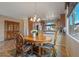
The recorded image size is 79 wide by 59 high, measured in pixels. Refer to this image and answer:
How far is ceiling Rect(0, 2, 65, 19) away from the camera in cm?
223

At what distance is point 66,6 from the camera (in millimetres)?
2264

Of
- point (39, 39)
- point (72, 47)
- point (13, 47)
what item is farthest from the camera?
point (39, 39)

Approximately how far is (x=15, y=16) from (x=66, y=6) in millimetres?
966

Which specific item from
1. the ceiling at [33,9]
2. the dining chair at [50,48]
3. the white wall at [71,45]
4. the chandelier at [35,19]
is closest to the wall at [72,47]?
the white wall at [71,45]

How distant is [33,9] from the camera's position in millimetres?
2273

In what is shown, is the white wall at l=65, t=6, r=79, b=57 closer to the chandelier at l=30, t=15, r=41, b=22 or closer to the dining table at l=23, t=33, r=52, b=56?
the dining table at l=23, t=33, r=52, b=56

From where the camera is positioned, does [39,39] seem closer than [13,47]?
No

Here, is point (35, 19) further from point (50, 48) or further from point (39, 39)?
point (50, 48)

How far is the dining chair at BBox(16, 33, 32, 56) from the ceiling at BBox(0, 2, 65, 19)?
0.42m

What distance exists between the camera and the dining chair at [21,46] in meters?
2.36

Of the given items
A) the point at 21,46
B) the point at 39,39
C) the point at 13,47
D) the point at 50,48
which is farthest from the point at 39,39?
the point at 13,47

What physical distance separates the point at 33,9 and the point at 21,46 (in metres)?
0.76

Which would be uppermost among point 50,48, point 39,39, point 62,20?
point 62,20

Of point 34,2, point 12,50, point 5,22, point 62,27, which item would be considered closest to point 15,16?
point 5,22
